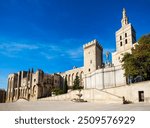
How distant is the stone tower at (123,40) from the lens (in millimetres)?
49312

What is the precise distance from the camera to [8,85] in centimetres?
7712

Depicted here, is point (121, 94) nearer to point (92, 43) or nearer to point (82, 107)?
point (82, 107)

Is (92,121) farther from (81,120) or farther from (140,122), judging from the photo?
(140,122)

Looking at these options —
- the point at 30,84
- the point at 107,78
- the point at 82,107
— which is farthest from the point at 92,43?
the point at 82,107

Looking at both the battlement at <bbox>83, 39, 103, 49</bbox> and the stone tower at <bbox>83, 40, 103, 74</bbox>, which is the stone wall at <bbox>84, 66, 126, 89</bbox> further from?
the battlement at <bbox>83, 39, 103, 49</bbox>

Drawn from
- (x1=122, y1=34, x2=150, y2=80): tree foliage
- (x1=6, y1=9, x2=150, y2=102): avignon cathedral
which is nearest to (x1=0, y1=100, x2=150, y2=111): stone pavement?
(x1=6, y1=9, x2=150, y2=102): avignon cathedral

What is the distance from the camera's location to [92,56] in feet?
167

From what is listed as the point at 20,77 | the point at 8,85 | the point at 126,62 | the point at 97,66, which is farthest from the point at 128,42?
the point at 8,85

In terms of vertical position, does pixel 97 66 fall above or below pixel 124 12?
below

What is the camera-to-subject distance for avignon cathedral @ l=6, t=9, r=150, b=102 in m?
23.5

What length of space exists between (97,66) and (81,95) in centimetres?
2511

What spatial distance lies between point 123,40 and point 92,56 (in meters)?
9.51

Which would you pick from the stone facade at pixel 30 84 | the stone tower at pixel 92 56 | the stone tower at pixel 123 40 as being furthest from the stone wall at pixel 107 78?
the stone facade at pixel 30 84

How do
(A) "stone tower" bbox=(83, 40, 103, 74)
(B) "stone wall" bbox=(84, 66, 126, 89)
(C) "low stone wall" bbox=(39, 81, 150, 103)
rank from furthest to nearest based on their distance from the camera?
(A) "stone tower" bbox=(83, 40, 103, 74) < (B) "stone wall" bbox=(84, 66, 126, 89) < (C) "low stone wall" bbox=(39, 81, 150, 103)
